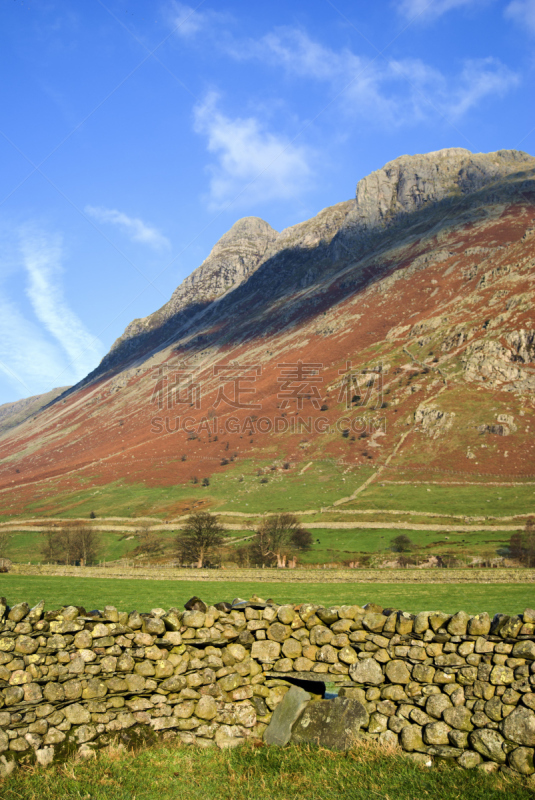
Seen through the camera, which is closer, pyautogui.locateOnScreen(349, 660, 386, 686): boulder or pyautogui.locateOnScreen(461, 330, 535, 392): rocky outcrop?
pyautogui.locateOnScreen(349, 660, 386, 686): boulder

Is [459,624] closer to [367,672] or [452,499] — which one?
[367,672]

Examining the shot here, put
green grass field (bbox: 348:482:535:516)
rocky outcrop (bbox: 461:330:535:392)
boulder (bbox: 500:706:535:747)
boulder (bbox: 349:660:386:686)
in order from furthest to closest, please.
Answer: rocky outcrop (bbox: 461:330:535:392), green grass field (bbox: 348:482:535:516), boulder (bbox: 349:660:386:686), boulder (bbox: 500:706:535:747)

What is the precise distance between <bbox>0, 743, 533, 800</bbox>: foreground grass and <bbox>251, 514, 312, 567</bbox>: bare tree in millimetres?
61473

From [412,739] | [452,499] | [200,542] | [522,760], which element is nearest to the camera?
[522,760]

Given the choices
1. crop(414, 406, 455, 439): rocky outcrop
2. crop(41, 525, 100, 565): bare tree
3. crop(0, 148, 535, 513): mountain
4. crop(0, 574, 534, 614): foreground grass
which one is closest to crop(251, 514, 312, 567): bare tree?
crop(41, 525, 100, 565): bare tree

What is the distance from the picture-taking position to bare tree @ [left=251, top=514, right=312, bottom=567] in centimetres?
6872

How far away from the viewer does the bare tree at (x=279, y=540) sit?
68719 mm

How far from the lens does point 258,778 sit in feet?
23.8

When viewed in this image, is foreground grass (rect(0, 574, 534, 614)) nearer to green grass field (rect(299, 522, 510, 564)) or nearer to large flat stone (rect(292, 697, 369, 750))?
large flat stone (rect(292, 697, 369, 750))

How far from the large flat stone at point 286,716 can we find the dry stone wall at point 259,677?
0.07 m

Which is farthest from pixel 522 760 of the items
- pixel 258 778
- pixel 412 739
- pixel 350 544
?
pixel 350 544

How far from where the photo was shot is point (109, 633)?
9148 millimetres

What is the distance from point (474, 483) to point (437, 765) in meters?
94.6

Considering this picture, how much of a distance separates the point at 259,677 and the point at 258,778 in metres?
2.30
